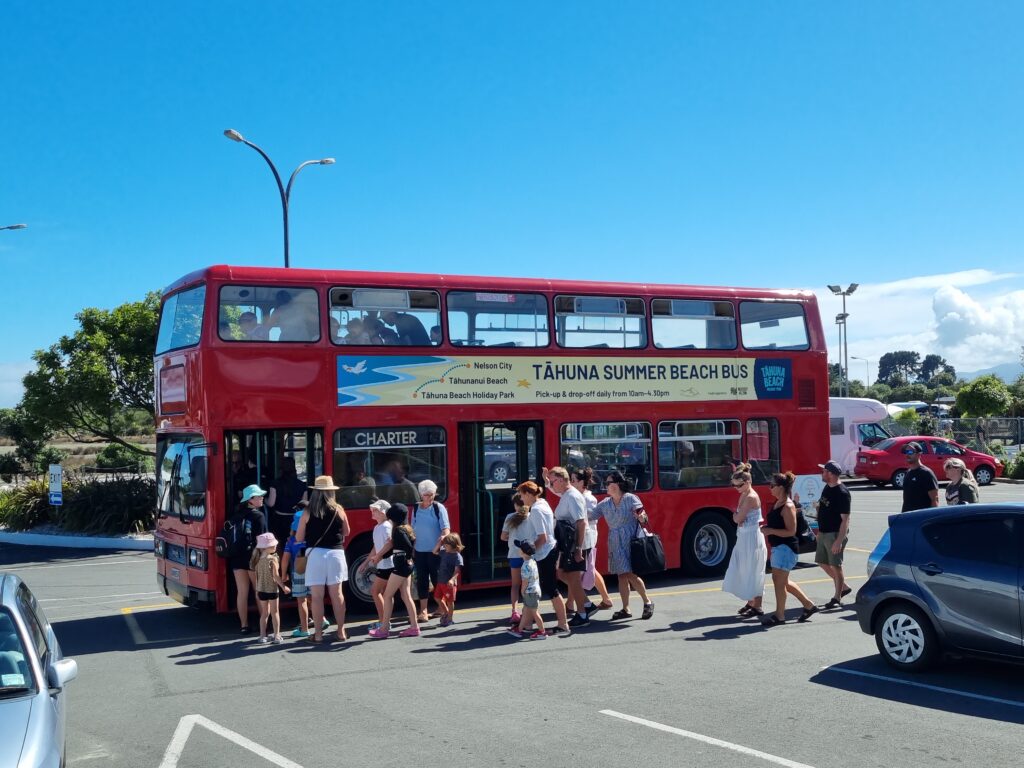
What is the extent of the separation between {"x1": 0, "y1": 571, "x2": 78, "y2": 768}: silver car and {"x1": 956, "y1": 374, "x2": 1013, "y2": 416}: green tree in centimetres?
4384

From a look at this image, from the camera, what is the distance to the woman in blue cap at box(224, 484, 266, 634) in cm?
977

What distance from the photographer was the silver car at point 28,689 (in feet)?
14.3

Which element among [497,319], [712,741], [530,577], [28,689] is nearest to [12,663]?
[28,689]

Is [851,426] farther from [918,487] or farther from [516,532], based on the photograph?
[516,532]

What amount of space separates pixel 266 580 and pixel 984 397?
133ft

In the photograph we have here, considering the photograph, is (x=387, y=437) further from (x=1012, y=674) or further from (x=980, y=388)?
(x=980, y=388)

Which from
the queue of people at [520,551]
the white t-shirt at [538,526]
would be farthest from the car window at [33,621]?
the white t-shirt at [538,526]

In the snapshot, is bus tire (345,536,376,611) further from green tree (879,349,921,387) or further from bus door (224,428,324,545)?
green tree (879,349,921,387)

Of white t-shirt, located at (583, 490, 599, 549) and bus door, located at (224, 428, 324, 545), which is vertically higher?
bus door, located at (224, 428, 324, 545)

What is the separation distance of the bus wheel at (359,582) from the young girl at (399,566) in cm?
113

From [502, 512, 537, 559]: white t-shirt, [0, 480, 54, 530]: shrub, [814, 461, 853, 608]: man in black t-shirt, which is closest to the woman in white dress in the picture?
[814, 461, 853, 608]: man in black t-shirt

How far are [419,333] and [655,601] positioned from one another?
440cm

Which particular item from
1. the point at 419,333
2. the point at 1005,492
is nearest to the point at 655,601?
the point at 419,333

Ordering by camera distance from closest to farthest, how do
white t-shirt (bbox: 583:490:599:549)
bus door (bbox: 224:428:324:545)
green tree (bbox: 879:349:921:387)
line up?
white t-shirt (bbox: 583:490:599:549), bus door (bbox: 224:428:324:545), green tree (bbox: 879:349:921:387)
